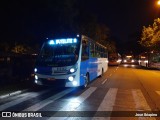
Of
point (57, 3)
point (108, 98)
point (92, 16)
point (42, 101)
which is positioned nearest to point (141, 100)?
point (108, 98)

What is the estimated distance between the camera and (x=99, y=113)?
9.19m

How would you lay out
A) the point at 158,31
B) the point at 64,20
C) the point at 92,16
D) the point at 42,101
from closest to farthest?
the point at 42,101
the point at 64,20
the point at 158,31
the point at 92,16

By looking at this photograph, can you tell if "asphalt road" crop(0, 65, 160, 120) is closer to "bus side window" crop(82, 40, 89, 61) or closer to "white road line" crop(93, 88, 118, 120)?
"white road line" crop(93, 88, 118, 120)

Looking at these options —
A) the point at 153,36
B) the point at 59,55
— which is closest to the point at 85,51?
the point at 59,55

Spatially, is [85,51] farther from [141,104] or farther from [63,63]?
[141,104]

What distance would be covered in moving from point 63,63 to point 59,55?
2.61 feet

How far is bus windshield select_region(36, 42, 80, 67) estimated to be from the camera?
14242 millimetres

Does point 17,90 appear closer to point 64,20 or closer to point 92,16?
point 64,20

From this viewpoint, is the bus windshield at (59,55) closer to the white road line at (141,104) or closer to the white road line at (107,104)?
the white road line at (107,104)

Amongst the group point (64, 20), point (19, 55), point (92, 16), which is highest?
point (92, 16)

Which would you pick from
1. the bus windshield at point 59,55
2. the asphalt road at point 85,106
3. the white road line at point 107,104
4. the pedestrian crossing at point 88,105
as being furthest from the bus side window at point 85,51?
the white road line at point 107,104

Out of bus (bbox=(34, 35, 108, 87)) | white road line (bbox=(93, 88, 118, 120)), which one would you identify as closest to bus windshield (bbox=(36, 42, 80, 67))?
bus (bbox=(34, 35, 108, 87))

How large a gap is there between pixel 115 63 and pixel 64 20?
31.5 m

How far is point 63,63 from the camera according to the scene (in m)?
14.1
